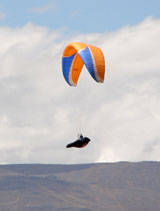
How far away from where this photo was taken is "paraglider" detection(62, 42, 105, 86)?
263ft

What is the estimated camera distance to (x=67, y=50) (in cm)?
8719

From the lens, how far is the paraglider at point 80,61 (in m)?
80.2

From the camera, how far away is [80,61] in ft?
288

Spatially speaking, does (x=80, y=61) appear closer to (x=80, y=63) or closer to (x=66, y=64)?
(x=80, y=63)

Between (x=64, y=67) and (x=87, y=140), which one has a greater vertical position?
(x=64, y=67)

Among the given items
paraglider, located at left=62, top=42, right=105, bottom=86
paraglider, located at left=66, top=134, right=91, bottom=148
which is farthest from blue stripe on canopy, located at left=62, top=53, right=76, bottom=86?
paraglider, located at left=66, top=134, right=91, bottom=148

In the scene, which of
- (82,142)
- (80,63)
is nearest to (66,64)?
(80,63)

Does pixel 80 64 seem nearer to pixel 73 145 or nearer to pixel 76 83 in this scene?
pixel 76 83

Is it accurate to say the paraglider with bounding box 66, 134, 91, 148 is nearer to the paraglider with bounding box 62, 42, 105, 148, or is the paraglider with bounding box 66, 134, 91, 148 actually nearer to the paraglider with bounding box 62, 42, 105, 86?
the paraglider with bounding box 62, 42, 105, 148

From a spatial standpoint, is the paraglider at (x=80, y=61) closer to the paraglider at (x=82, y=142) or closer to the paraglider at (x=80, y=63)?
the paraglider at (x=80, y=63)

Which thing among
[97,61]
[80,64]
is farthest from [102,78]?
[80,64]

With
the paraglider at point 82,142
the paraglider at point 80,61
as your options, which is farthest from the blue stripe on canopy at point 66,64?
the paraglider at point 82,142

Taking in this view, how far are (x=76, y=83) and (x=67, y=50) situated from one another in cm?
456

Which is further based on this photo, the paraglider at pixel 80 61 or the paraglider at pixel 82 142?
the paraglider at pixel 82 142
